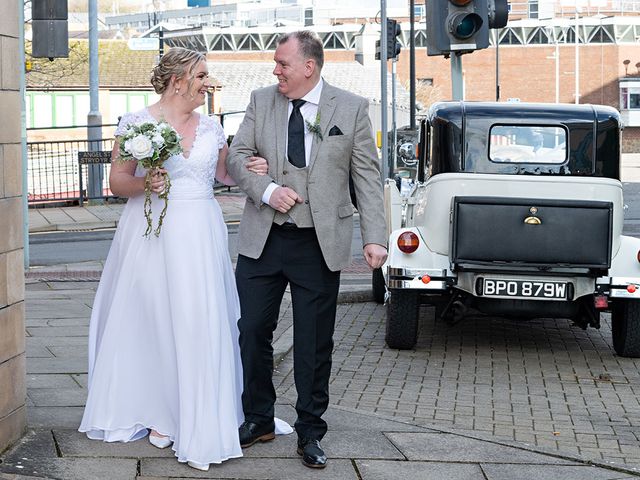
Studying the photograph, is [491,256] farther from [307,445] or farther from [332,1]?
[332,1]

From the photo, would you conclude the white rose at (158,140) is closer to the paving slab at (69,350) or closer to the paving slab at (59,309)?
the paving slab at (69,350)

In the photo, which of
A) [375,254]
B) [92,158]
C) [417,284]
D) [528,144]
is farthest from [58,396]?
[92,158]

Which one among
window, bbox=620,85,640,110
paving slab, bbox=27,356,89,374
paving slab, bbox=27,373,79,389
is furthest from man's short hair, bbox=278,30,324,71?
window, bbox=620,85,640,110

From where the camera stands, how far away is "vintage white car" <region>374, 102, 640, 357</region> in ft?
27.7

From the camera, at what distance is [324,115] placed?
5.41 meters

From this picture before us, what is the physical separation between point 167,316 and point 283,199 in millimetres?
805

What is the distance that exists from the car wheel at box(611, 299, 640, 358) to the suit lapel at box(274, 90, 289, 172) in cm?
420

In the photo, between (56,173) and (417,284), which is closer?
(417,284)

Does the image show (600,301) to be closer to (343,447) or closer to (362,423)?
(362,423)

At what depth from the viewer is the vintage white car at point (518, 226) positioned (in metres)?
8.44

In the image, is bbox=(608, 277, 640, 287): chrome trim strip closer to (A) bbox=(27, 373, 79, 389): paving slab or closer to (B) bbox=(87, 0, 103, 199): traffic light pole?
(A) bbox=(27, 373, 79, 389): paving slab

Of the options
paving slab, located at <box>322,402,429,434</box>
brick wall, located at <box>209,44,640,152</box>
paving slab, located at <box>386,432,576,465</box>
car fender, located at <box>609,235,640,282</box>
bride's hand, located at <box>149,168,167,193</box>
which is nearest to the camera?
bride's hand, located at <box>149,168,167,193</box>

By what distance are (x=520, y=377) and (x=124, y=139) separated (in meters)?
3.94

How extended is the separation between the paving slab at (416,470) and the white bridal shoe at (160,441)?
89 cm
